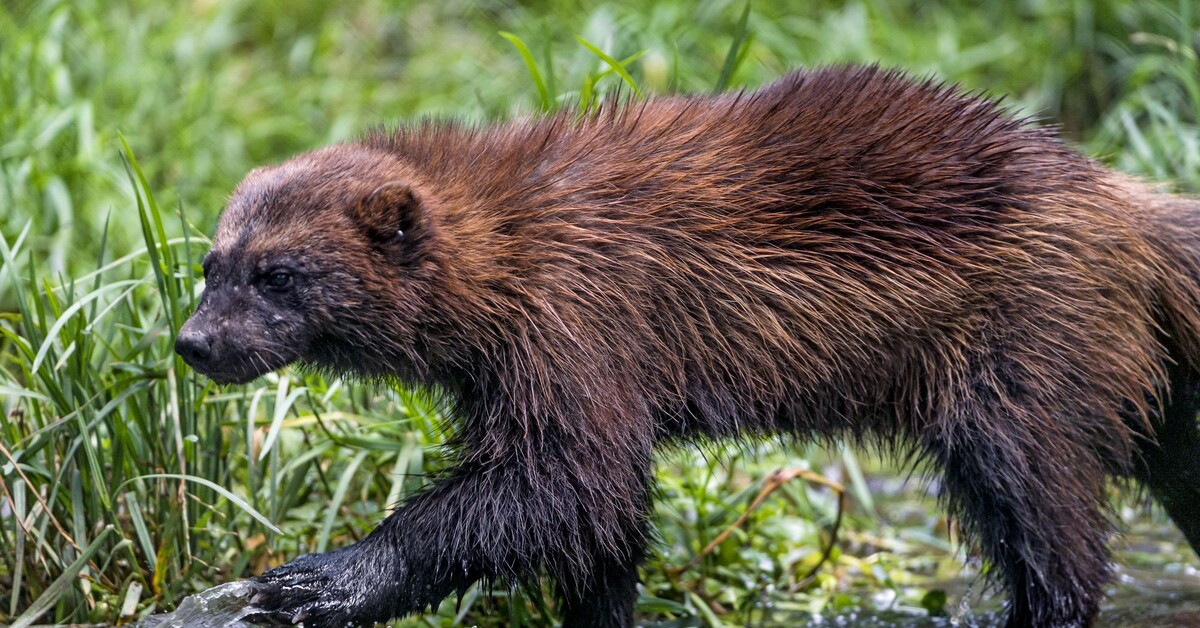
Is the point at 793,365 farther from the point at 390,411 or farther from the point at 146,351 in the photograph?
the point at 146,351

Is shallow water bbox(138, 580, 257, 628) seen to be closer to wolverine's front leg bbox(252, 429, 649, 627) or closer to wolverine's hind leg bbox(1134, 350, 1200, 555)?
wolverine's front leg bbox(252, 429, 649, 627)

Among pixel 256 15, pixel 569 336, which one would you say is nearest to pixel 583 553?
pixel 569 336

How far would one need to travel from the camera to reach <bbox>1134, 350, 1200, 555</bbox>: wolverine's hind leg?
13.6 ft

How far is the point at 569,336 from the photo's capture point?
3504 mm

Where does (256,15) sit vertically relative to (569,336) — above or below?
above

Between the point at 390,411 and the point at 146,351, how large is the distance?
91 centimetres

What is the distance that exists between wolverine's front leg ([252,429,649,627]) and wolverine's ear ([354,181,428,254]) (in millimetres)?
667

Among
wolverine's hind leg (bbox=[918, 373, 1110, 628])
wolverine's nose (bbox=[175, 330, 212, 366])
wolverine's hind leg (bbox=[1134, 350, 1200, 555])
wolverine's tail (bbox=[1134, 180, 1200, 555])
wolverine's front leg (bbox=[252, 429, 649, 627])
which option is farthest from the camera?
wolverine's hind leg (bbox=[1134, 350, 1200, 555])

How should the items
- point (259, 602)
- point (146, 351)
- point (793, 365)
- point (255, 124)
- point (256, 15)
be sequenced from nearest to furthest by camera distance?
point (259, 602) < point (793, 365) < point (146, 351) < point (255, 124) < point (256, 15)

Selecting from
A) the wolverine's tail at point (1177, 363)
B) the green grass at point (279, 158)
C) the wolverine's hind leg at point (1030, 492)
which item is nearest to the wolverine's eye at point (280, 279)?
the green grass at point (279, 158)

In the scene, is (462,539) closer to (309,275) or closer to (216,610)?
(216,610)

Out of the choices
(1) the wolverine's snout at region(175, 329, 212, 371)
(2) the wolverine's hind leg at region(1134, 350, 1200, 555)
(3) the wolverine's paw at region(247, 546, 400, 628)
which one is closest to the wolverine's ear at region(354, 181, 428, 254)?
(1) the wolverine's snout at region(175, 329, 212, 371)

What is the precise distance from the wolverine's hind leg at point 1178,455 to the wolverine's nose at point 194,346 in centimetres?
286

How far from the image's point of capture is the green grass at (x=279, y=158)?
3.91 m
